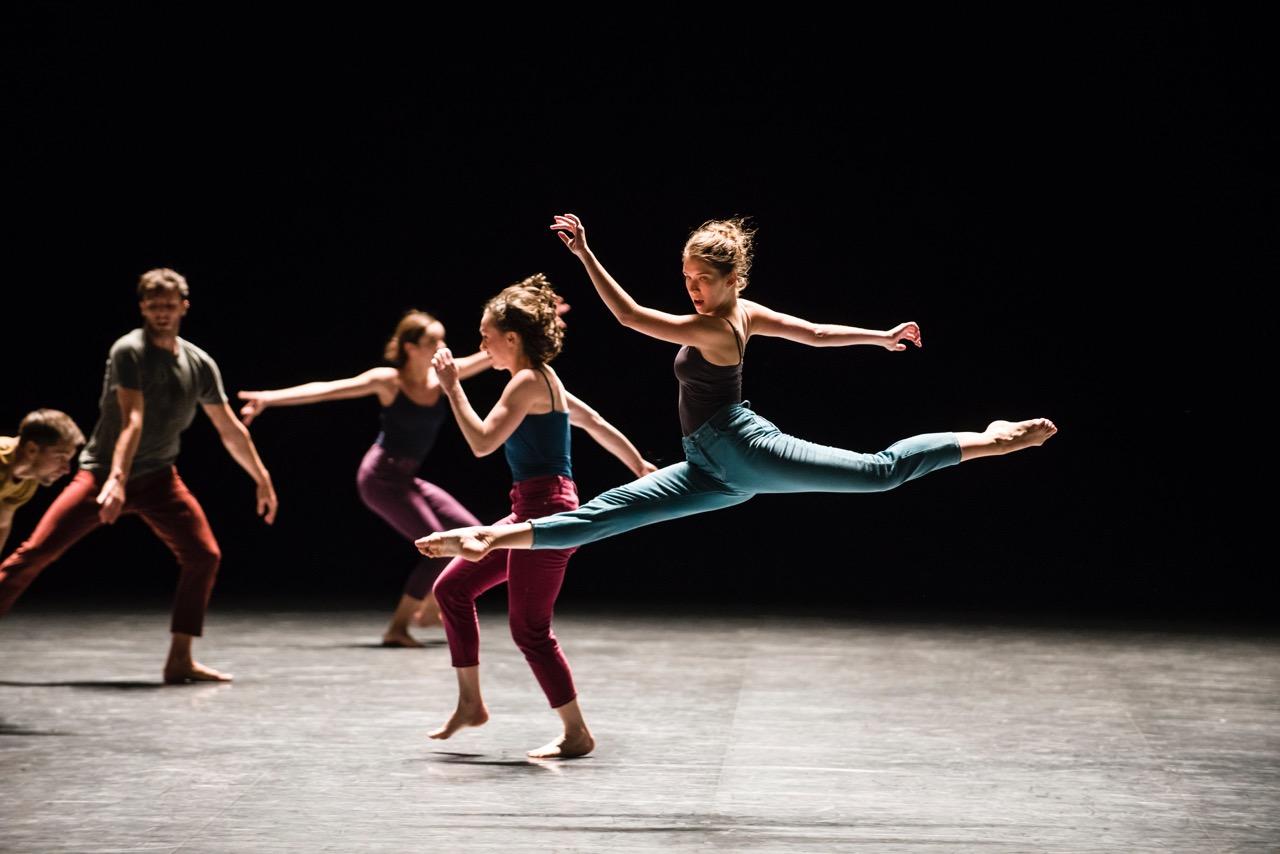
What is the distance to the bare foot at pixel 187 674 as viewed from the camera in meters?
4.99

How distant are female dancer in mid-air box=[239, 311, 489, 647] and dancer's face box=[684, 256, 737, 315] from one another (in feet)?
8.31

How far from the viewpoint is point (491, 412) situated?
3.59m

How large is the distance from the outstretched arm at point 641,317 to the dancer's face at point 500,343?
36cm

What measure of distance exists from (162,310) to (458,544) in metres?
1.96

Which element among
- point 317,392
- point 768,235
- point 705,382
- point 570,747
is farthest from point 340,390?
point 768,235

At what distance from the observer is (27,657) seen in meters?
5.52

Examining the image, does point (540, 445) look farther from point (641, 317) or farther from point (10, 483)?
point (10, 483)

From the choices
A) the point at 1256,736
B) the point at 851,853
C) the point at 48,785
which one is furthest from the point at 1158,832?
the point at 48,785

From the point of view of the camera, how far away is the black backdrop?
7520 mm

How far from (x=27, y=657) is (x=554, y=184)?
359cm

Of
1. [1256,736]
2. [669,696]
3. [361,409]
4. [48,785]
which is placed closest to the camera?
[48,785]

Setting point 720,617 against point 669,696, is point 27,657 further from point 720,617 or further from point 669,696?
point 720,617

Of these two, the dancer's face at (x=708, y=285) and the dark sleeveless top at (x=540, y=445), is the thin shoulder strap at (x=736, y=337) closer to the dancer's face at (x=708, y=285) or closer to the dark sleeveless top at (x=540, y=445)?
the dancer's face at (x=708, y=285)

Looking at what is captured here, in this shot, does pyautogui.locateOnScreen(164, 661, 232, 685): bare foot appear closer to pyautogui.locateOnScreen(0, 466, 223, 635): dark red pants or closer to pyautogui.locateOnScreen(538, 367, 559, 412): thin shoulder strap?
pyautogui.locateOnScreen(0, 466, 223, 635): dark red pants
